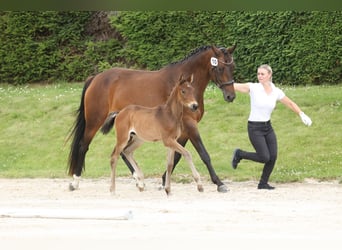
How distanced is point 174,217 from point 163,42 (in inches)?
464

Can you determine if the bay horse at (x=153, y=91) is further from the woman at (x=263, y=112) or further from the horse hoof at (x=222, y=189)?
the woman at (x=263, y=112)

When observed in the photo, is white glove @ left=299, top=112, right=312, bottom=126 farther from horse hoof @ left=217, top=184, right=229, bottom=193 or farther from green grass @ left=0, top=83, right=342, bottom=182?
green grass @ left=0, top=83, right=342, bottom=182

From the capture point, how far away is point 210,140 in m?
13.2

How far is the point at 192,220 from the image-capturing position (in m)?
6.04

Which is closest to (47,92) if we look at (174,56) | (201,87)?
(174,56)

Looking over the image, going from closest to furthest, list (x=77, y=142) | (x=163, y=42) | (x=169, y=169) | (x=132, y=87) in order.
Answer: (x=169, y=169) → (x=132, y=87) → (x=77, y=142) → (x=163, y=42)

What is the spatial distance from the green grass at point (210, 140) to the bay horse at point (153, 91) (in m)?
1.75

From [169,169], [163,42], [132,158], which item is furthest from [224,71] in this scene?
[163,42]

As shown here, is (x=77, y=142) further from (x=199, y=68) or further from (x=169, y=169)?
(x=199, y=68)

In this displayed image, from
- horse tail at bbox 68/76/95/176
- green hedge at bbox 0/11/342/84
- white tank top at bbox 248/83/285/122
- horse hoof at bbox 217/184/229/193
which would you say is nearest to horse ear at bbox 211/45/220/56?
white tank top at bbox 248/83/285/122

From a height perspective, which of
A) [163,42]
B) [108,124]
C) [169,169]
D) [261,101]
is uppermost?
[261,101]

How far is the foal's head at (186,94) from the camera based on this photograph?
799 centimetres

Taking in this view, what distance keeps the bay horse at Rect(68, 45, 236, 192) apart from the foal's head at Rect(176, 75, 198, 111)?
0.63 metres

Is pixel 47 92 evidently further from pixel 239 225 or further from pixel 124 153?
pixel 239 225
